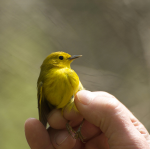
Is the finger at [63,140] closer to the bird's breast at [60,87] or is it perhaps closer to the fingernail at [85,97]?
the bird's breast at [60,87]

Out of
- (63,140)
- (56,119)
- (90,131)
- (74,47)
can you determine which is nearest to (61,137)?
(63,140)

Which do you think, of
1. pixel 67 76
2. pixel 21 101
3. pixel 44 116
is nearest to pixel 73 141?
pixel 44 116

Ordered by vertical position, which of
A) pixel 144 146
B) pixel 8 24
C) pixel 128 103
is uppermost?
pixel 8 24

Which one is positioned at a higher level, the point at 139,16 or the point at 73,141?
the point at 139,16

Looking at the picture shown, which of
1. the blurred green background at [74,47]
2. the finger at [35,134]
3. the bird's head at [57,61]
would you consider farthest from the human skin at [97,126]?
the blurred green background at [74,47]

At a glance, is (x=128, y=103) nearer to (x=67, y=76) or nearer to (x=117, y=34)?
(x=117, y=34)

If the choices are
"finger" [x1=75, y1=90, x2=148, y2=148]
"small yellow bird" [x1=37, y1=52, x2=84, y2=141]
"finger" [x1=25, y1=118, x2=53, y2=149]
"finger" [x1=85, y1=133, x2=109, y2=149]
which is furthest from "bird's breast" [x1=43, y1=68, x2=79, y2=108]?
A: "finger" [x1=85, y1=133, x2=109, y2=149]
